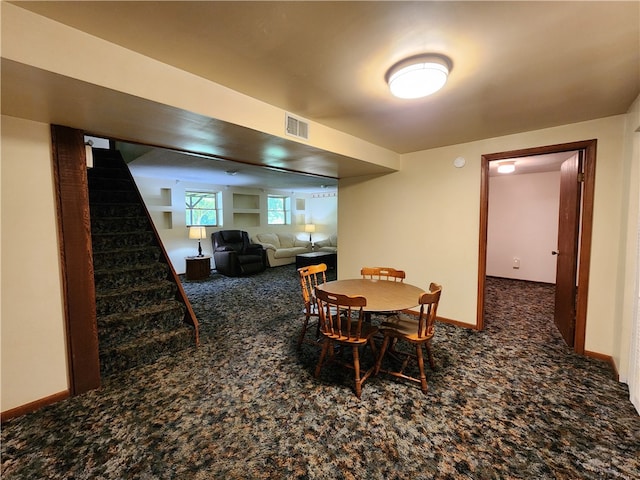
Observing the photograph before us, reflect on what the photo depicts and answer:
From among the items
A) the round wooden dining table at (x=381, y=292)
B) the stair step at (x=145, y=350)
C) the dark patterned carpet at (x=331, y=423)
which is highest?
the round wooden dining table at (x=381, y=292)

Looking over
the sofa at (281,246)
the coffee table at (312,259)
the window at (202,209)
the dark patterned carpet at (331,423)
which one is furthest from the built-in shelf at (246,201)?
the dark patterned carpet at (331,423)

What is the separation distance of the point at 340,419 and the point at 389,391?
506 millimetres

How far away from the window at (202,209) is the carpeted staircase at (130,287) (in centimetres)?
295

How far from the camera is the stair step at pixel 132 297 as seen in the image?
8.81 ft

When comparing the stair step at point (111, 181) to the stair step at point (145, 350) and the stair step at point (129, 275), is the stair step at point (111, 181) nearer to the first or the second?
the stair step at point (129, 275)

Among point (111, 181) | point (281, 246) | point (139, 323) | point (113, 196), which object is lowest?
point (139, 323)

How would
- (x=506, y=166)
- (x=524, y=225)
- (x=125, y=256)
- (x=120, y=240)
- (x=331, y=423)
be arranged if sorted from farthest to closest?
(x=524, y=225)
(x=506, y=166)
(x=120, y=240)
(x=125, y=256)
(x=331, y=423)

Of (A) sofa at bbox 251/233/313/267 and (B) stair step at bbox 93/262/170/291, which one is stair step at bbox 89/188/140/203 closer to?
(B) stair step at bbox 93/262/170/291

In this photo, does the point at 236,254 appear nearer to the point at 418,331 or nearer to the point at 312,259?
the point at 312,259

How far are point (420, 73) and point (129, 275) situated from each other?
332 cm

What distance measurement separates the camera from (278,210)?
889cm

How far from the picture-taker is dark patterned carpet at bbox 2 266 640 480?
148cm

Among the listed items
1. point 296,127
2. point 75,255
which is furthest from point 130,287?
point 296,127

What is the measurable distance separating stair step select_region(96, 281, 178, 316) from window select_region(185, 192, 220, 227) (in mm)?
4124
